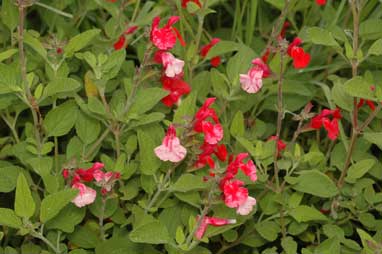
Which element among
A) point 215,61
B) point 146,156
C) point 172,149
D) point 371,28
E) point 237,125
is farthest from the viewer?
point 215,61

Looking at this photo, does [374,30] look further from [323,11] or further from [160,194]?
[160,194]

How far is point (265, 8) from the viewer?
3.68 metres

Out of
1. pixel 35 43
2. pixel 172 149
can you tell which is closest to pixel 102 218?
pixel 172 149

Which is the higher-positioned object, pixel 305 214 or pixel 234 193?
pixel 234 193

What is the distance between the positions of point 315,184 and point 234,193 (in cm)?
40

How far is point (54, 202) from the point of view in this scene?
2240 mm

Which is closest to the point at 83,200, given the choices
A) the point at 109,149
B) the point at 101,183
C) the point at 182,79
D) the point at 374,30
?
the point at 101,183

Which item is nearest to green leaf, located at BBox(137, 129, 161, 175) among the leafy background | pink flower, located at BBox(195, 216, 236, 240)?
the leafy background

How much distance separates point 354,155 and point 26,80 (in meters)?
1.23

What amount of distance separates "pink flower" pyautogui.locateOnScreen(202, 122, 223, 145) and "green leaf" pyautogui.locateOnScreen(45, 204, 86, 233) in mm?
492

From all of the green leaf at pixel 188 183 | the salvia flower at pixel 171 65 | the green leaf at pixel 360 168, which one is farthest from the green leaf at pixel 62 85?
the green leaf at pixel 360 168

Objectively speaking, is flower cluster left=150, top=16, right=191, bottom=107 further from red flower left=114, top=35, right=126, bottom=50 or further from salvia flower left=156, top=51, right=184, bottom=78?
red flower left=114, top=35, right=126, bottom=50

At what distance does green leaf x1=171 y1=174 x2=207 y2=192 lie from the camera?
2375 mm

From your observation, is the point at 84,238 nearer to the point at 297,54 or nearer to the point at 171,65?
the point at 171,65
